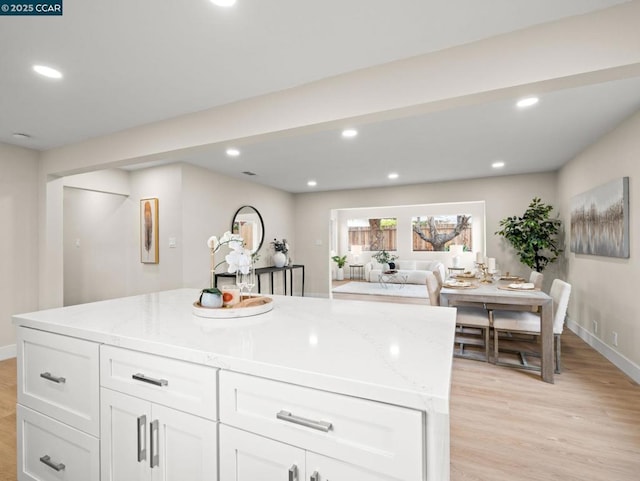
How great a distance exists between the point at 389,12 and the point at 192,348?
1759 millimetres

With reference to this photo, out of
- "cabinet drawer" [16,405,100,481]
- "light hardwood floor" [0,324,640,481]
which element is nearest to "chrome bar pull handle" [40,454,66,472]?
"cabinet drawer" [16,405,100,481]

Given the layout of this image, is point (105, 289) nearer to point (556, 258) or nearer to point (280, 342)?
point (280, 342)

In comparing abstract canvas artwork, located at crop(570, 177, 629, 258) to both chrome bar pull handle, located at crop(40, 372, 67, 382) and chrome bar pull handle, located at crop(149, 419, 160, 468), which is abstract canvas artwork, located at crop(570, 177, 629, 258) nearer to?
chrome bar pull handle, located at crop(149, 419, 160, 468)

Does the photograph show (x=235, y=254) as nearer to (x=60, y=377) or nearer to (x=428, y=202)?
(x=60, y=377)

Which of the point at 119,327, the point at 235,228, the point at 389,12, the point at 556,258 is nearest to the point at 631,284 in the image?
the point at 556,258

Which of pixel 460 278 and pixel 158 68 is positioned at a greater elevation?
pixel 158 68

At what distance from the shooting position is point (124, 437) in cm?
122

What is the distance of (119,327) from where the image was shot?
1.36 meters

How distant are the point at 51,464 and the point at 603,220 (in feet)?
15.5

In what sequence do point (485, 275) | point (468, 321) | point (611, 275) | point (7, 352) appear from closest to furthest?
point (611, 275) → point (468, 321) → point (7, 352) → point (485, 275)

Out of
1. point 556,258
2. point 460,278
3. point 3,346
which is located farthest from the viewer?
point 556,258

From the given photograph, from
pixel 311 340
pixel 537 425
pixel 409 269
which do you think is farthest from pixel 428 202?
pixel 311 340

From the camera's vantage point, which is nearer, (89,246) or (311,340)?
(311,340)

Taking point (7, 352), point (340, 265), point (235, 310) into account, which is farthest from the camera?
point (340, 265)
